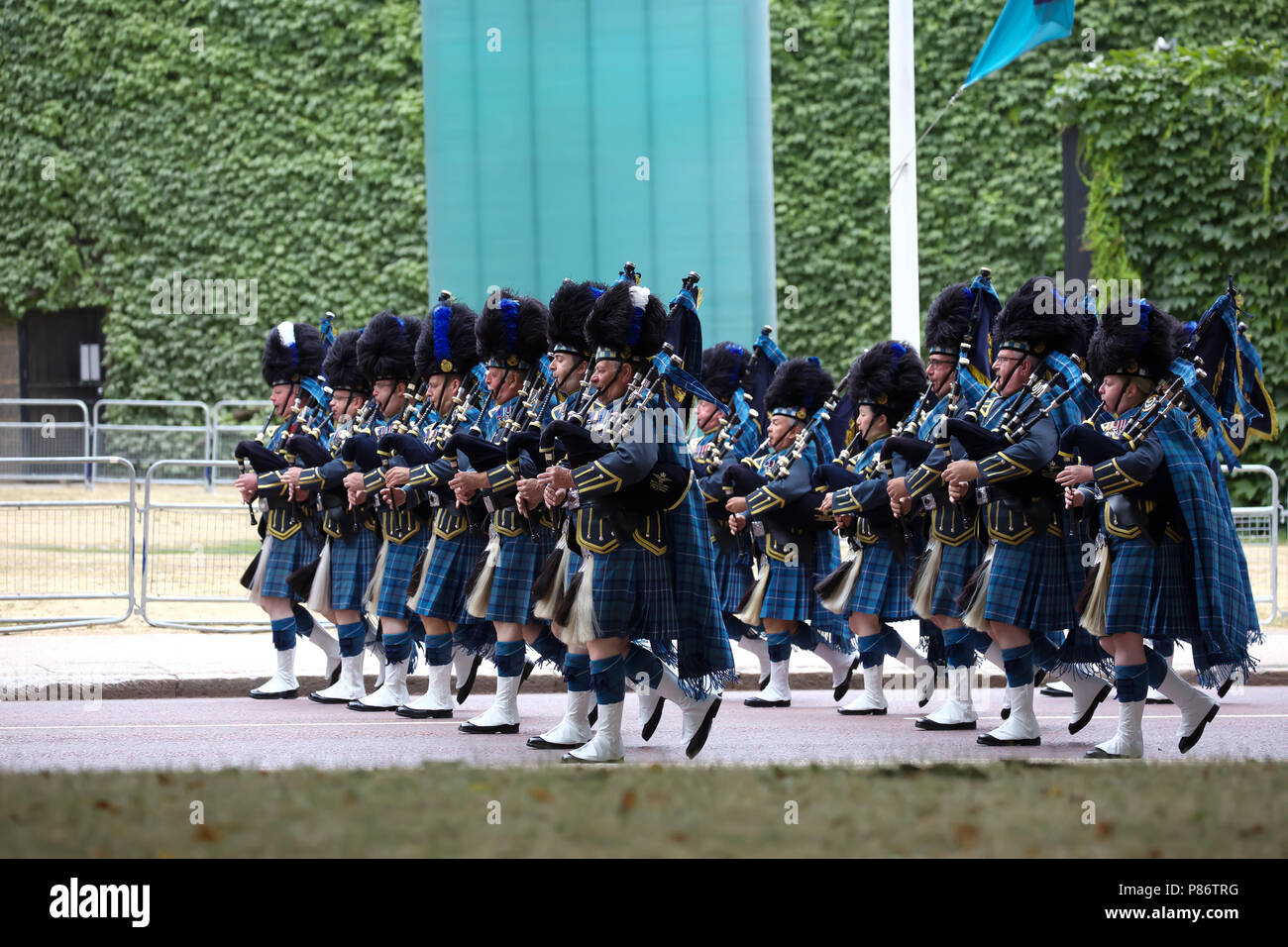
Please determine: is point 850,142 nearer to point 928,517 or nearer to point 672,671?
point 928,517

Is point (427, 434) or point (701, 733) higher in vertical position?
point (427, 434)

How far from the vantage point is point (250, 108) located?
2336cm

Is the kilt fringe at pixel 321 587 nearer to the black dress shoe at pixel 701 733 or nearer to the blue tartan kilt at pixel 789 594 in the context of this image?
the blue tartan kilt at pixel 789 594

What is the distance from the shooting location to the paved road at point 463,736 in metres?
7.39

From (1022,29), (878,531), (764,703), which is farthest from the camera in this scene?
(1022,29)

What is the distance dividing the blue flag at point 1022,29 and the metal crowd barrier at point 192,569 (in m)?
6.78

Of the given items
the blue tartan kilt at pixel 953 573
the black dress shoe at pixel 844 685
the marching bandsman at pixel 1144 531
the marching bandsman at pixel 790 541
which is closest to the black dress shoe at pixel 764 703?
the marching bandsman at pixel 790 541

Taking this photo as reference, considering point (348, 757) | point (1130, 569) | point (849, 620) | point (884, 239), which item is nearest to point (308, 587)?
point (348, 757)

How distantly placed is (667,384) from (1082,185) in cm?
1244

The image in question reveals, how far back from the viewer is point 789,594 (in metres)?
9.67

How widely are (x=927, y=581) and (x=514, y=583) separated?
2.13 m

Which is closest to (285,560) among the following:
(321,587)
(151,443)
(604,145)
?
(321,587)

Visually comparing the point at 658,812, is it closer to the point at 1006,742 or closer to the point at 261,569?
the point at 1006,742
